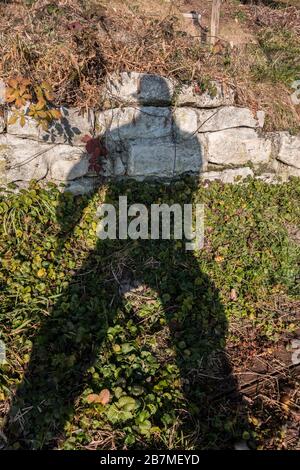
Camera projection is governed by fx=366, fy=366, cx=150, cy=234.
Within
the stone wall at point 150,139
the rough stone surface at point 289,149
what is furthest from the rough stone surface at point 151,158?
the rough stone surface at point 289,149

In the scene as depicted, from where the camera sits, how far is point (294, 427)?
126 inches

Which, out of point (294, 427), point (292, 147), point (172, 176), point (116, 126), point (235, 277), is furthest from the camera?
point (292, 147)

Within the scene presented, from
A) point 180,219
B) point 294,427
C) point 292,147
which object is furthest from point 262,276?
point 292,147

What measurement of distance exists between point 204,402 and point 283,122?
4547 millimetres

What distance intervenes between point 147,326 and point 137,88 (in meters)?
3.22

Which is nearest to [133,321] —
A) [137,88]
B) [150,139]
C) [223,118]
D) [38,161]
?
[38,161]

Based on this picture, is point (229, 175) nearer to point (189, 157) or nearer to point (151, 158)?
point (189, 157)

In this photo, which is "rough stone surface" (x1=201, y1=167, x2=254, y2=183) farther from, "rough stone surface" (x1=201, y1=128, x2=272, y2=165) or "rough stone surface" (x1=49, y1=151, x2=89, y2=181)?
"rough stone surface" (x1=49, y1=151, x2=89, y2=181)

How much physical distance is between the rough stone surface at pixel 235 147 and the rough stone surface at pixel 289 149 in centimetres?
20

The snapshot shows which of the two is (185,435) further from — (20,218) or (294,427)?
(20,218)

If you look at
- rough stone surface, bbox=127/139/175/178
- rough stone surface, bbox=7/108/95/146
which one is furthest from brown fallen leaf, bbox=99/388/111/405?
rough stone surface, bbox=7/108/95/146

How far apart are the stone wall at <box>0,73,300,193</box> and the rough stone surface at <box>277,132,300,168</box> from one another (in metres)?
0.02

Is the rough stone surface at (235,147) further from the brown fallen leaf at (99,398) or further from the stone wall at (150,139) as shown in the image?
the brown fallen leaf at (99,398)
